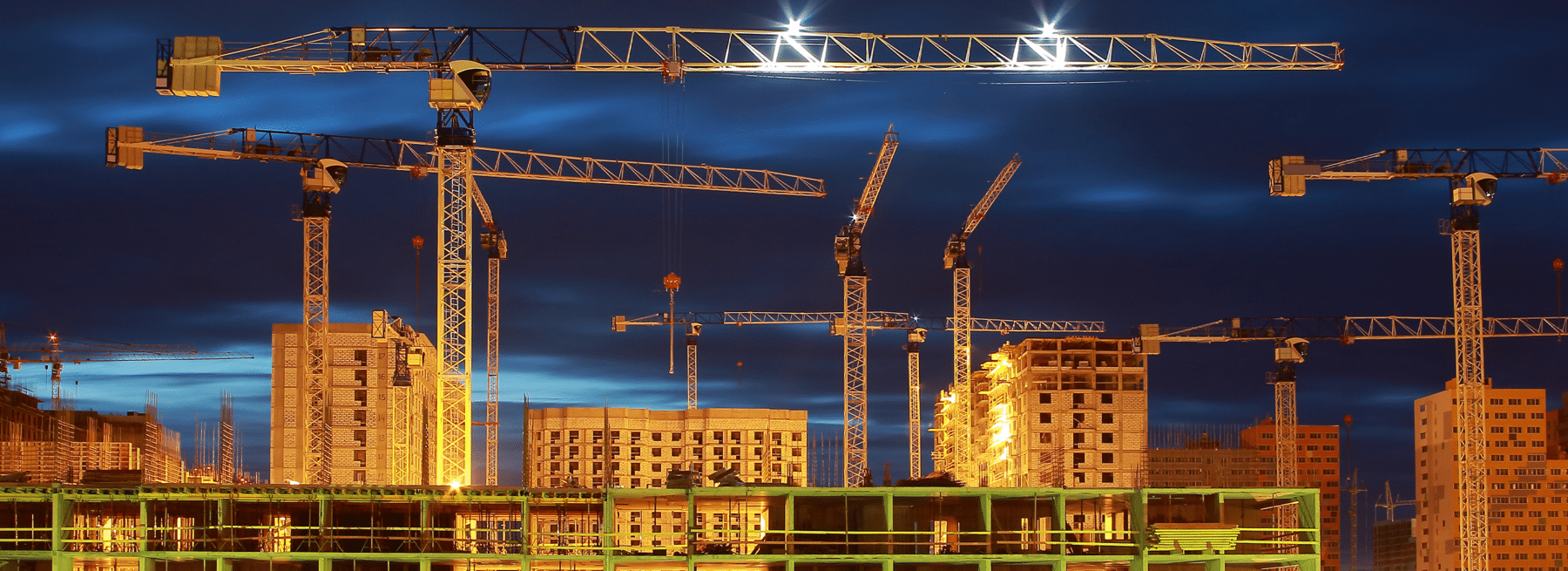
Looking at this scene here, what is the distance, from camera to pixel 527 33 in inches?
3088

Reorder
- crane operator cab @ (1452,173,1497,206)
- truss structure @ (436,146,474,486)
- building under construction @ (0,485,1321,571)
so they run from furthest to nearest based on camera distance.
A: crane operator cab @ (1452,173,1497,206), truss structure @ (436,146,474,486), building under construction @ (0,485,1321,571)

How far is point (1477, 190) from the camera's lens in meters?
97.2

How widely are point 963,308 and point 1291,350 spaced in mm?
29167

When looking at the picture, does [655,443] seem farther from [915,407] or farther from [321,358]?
[321,358]

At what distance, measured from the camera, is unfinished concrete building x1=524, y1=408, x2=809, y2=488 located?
176 m

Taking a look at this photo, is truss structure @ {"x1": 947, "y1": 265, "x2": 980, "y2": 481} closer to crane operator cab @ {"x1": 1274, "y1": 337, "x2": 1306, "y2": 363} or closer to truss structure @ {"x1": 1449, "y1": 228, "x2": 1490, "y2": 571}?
crane operator cab @ {"x1": 1274, "y1": 337, "x2": 1306, "y2": 363}

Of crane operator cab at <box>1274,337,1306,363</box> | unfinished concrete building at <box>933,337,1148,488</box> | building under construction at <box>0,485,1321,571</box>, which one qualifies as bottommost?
building under construction at <box>0,485,1321,571</box>

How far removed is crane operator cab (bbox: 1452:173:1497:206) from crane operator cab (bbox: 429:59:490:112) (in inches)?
2443

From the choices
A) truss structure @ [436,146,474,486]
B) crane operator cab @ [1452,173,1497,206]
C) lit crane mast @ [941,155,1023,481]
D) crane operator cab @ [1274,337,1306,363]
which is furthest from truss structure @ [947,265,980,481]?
truss structure @ [436,146,474,486]

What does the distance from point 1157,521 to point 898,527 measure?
30.1ft

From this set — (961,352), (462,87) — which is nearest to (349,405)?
(961,352)

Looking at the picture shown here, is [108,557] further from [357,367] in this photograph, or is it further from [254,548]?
[357,367]

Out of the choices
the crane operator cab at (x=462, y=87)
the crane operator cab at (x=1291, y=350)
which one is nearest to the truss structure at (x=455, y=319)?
the crane operator cab at (x=462, y=87)

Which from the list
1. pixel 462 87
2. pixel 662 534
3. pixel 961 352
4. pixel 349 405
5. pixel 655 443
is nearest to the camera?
pixel 662 534
